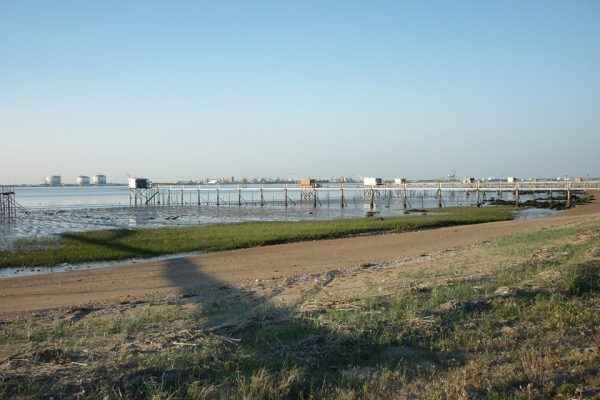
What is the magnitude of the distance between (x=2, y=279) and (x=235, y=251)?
867cm

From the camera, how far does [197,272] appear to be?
628 inches

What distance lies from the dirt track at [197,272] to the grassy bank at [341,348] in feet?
12.4

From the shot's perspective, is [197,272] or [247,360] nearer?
[247,360]

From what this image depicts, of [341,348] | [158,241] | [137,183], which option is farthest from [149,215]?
[341,348]

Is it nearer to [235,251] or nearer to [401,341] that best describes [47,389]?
[401,341]

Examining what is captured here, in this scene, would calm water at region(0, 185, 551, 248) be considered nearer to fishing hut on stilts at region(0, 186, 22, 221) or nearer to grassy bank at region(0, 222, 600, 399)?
fishing hut on stilts at region(0, 186, 22, 221)

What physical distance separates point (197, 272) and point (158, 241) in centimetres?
822

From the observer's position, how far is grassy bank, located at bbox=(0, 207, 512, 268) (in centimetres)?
1930

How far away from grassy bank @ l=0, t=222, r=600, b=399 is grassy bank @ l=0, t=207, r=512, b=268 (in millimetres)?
11453

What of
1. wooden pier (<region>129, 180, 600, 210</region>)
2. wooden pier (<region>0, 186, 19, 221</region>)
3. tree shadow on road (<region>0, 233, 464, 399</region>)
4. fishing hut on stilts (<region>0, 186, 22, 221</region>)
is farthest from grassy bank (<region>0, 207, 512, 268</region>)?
wooden pier (<region>129, 180, 600, 210</region>)

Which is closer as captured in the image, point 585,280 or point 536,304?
point 536,304

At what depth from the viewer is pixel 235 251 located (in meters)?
21.2

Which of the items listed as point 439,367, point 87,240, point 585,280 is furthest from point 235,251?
point 439,367

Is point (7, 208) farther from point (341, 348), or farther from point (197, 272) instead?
point (341, 348)
